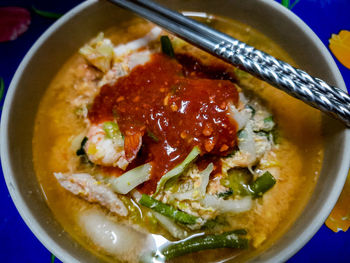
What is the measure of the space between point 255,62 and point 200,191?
522mm

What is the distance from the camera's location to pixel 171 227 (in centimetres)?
128

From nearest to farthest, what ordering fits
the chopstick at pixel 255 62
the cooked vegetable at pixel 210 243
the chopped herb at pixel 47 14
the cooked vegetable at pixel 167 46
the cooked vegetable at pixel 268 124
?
the chopstick at pixel 255 62
the cooked vegetable at pixel 210 243
the cooked vegetable at pixel 268 124
the cooked vegetable at pixel 167 46
the chopped herb at pixel 47 14

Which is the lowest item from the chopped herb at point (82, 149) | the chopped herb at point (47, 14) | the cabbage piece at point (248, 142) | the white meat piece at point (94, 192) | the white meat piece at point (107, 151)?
the white meat piece at point (94, 192)

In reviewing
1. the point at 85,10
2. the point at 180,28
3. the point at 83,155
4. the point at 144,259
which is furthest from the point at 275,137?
the point at 85,10

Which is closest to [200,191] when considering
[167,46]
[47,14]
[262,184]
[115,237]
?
[262,184]

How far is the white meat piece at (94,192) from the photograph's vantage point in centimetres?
131

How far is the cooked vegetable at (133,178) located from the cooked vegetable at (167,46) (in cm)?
54

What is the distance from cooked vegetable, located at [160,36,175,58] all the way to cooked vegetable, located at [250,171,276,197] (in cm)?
67

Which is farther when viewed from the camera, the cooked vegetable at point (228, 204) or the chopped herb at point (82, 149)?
the chopped herb at point (82, 149)

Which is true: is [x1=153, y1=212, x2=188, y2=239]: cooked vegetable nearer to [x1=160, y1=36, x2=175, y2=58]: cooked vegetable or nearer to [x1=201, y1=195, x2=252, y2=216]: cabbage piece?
[x1=201, y1=195, x2=252, y2=216]: cabbage piece

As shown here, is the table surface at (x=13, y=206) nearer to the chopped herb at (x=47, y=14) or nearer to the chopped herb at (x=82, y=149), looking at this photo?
the chopped herb at (x=47, y=14)

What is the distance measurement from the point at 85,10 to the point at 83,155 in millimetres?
636

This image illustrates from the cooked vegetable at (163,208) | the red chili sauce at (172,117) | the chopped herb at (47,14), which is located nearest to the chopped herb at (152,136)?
the red chili sauce at (172,117)

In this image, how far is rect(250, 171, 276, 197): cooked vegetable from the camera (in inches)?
50.1
